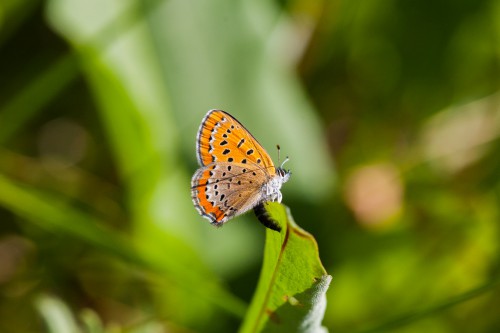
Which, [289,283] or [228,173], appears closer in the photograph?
[289,283]

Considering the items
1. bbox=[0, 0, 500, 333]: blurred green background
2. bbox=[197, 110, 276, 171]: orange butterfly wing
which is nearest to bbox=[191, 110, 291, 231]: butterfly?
bbox=[197, 110, 276, 171]: orange butterfly wing

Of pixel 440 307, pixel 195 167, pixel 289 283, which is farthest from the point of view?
pixel 195 167

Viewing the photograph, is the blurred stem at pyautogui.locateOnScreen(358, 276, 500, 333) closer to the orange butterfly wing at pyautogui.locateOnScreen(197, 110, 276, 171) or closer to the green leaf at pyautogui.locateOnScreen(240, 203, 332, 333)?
the green leaf at pyautogui.locateOnScreen(240, 203, 332, 333)

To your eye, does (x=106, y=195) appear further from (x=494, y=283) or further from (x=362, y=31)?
(x=494, y=283)

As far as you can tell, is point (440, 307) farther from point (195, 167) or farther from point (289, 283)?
point (195, 167)

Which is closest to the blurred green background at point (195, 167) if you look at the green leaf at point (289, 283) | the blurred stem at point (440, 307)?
the blurred stem at point (440, 307)

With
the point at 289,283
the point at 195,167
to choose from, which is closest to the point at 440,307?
the point at 289,283

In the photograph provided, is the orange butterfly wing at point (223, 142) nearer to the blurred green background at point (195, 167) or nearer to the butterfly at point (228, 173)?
the butterfly at point (228, 173)
